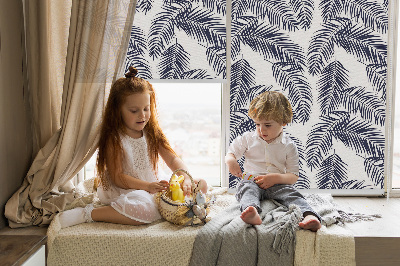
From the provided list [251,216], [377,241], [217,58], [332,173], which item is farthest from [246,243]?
[217,58]

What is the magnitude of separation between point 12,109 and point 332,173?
5.78ft

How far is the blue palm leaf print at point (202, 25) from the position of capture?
232 centimetres

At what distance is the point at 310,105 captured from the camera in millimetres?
2408

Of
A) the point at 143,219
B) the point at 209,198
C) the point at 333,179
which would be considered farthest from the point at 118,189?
the point at 333,179

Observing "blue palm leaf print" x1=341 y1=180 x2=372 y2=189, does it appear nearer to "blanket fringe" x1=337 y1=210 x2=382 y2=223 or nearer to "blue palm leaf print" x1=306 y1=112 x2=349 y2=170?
"blue palm leaf print" x1=306 y1=112 x2=349 y2=170

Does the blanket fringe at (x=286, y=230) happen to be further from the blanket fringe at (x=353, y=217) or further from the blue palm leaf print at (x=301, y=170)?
the blue palm leaf print at (x=301, y=170)

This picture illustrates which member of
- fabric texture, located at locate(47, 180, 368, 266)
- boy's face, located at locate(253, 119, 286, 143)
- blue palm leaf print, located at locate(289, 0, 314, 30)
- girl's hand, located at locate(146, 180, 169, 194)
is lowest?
fabric texture, located at locate(47, 180, 368, 266)

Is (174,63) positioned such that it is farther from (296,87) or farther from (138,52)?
(296,87)

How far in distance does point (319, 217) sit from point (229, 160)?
541 mm

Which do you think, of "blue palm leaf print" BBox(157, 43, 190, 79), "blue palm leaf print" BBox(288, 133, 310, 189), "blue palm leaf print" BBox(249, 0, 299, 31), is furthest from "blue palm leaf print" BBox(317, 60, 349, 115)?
"blue palm leaf print" BBox(157, 43, 190, 79)

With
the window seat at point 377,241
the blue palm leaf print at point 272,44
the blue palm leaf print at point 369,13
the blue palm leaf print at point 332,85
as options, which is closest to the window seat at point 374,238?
the window seat at point 377,241

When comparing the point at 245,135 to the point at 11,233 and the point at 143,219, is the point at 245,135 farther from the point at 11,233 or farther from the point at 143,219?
the point at 11,233

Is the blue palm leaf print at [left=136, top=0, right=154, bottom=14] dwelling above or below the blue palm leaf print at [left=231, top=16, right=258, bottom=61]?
above

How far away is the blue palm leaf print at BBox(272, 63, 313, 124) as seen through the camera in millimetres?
2385
